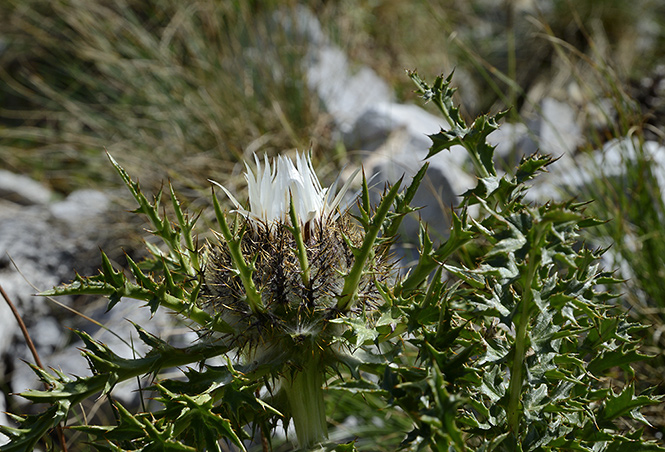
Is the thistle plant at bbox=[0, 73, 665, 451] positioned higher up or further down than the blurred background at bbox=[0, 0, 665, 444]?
further down

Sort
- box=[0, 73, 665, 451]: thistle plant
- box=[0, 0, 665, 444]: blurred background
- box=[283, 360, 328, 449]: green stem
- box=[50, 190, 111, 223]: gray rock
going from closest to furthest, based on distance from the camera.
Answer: box=[0, 73, 665, 451]: thistle plant
box=[283, 360, 328, 449]: green stem
box=[0, 0, 665, 444]: blurred background
box=[50, 190, 111, 223]: gray rock

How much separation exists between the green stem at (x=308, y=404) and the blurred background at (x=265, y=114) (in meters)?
1.08

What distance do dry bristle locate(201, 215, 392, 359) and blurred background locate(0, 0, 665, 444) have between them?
3.67ft

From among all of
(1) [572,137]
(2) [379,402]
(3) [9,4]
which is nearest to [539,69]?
(1) [572,137]

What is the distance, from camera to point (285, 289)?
1.06 m

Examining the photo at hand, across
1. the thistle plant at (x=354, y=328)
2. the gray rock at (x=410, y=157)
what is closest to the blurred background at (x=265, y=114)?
the gray rock at (x=410, y=157)

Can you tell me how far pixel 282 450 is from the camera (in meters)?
1.96

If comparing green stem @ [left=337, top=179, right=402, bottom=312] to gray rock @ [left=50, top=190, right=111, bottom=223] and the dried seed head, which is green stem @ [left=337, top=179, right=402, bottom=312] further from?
gray rock @ [left=50, top=190, right=111, bottom=223]

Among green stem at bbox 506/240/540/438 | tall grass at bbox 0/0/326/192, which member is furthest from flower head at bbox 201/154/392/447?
tall grass at bbox 0/0/326/192

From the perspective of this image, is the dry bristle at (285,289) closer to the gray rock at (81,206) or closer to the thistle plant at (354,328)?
A: the thistle plant at (354,328)

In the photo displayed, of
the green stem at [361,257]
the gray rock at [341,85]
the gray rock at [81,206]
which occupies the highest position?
the gray rock at [341,85]

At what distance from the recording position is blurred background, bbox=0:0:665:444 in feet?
7.84

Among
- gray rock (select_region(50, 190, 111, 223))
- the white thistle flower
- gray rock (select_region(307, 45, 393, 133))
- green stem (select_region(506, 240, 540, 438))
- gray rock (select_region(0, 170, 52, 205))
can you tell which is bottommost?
green stem (select_region(506, 240, 540, 438))

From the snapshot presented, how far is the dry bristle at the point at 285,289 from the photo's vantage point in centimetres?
105
